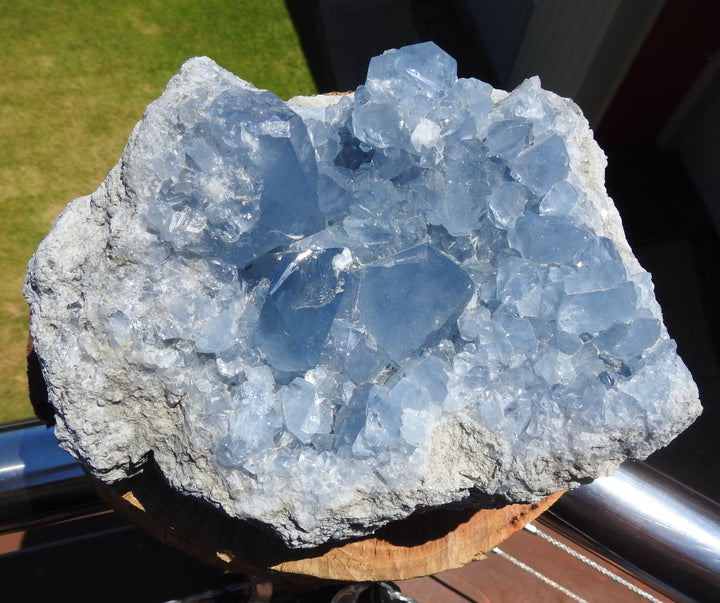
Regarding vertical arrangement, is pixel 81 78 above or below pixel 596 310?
above

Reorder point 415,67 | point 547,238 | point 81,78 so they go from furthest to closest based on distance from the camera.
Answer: point 81,78
point 415,67
point 547,238

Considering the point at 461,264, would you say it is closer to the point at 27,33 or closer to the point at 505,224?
the point at 505,224

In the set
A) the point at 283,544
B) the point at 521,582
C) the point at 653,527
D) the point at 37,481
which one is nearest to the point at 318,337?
the point at 283,544

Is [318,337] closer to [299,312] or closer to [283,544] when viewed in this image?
[299,312]

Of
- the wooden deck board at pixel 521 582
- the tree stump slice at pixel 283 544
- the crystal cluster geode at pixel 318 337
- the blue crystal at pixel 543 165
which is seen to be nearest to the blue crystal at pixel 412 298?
the crystal cluster geode at pixel 318 337

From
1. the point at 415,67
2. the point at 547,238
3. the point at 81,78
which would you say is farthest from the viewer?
the point at 81,78

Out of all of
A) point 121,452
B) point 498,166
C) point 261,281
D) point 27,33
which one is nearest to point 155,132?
point 261,281

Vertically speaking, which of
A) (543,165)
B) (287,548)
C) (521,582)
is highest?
(543,165)

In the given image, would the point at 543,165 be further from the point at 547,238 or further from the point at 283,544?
the point at 283,544

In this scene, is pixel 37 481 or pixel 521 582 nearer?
pixel 37 481
